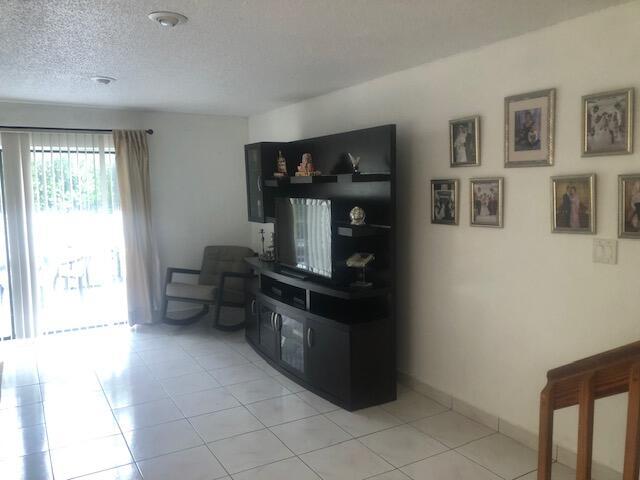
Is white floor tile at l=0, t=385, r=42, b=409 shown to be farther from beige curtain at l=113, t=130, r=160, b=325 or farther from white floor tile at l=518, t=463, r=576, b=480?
white floor tile at l=518, t=463, r=576, b=480

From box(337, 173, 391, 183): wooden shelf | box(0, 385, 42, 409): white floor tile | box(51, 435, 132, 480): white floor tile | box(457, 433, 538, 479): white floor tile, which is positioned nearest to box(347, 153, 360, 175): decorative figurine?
box(337, 173, 391, 183): wooden shelf

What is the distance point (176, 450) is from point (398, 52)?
8.51 ft

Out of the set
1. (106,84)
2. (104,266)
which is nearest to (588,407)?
(106,84)

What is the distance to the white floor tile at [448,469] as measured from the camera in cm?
245

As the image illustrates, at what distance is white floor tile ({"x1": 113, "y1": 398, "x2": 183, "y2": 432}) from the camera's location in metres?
3.04

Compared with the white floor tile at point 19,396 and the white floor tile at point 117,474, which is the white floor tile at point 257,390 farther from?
the white floor tile at point 19,396

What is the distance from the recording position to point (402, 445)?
275 cm

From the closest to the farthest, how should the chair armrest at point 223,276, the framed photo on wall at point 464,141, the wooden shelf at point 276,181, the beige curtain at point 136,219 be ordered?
1. the framed photo on wall at point 464,141
2. the wooden shelf at point 276,181
3. the chair armrest at point 223,276
4. the beige curtain at point 136,219

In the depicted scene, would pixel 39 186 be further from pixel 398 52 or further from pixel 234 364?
pixel 398 52

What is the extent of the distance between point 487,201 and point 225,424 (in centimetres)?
205

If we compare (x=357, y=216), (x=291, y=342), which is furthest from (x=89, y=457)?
(x=357, y=216)

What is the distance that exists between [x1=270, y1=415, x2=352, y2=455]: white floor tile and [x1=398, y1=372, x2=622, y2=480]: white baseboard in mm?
754

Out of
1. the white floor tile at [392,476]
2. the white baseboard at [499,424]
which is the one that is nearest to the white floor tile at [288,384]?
the white baseboard at [499,424]

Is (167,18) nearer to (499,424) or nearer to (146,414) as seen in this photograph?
(146,414)
